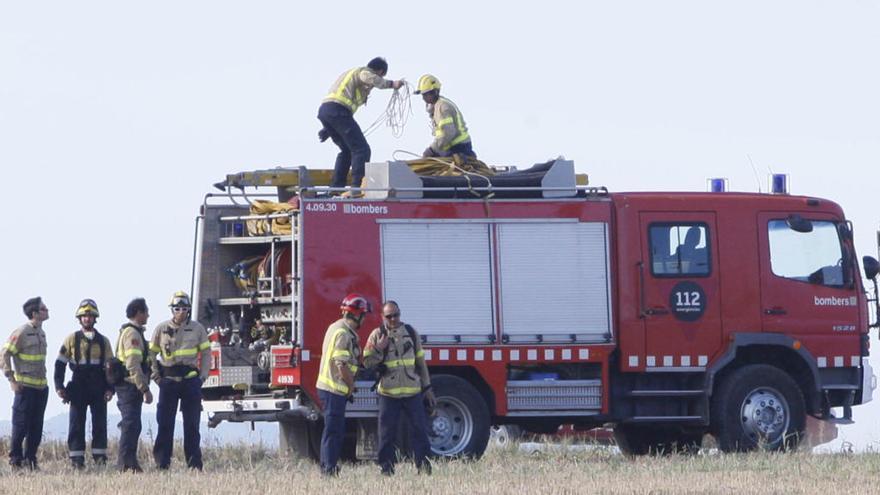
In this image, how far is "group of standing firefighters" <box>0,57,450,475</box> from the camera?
55.9ft

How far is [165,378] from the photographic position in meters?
18.4

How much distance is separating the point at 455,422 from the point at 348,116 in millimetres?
3665

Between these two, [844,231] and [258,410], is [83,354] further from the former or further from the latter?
[844,231]

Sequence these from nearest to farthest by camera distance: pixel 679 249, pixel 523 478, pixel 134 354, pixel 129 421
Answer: pixel 523 478
pixel 134 354
pixel 129 421
pixel 679 249

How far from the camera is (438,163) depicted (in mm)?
20047

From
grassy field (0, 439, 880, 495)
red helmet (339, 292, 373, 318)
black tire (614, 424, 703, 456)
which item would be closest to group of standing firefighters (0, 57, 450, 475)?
red helmet (339, 292, 373, 318)

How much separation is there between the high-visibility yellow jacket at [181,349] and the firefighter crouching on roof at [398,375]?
183 centimetres

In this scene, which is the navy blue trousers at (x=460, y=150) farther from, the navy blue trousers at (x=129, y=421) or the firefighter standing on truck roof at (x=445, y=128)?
the navy blue trousers at (x=129, y=421)

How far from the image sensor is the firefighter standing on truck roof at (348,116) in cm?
2039

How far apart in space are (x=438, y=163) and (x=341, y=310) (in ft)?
9.31

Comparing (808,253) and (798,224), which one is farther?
(808,253)

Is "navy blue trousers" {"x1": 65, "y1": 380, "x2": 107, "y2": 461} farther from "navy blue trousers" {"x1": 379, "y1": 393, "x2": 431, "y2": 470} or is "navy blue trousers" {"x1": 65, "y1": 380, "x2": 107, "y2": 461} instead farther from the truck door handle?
the truck door handle

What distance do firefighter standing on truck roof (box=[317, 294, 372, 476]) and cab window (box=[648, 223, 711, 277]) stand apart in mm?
3959

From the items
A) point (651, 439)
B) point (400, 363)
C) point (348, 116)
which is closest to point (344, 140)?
point (348, 116)
